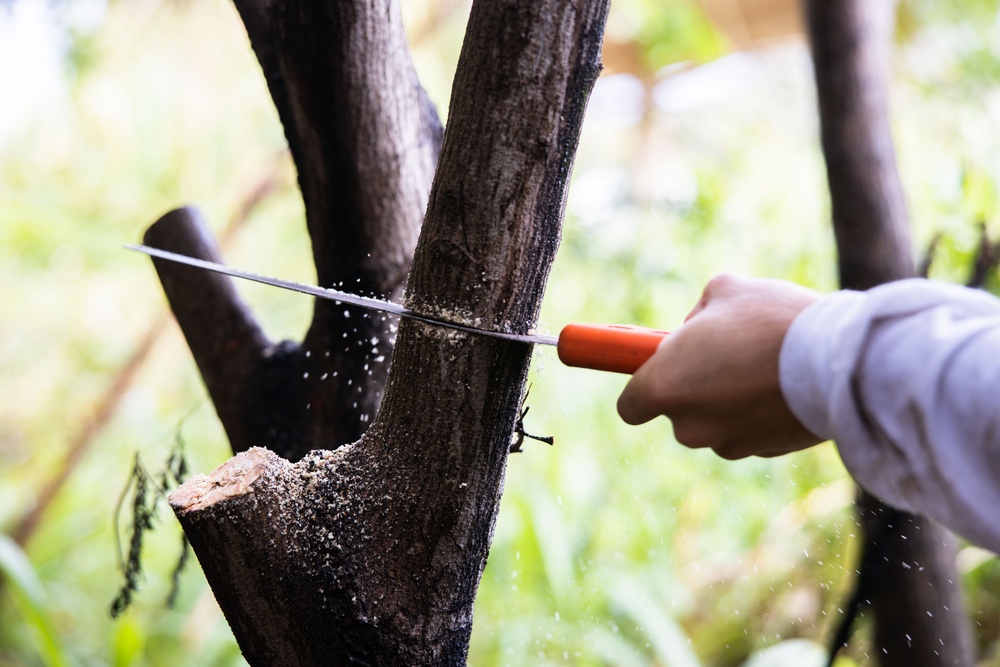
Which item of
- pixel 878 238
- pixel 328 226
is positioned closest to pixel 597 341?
pixel 328 226

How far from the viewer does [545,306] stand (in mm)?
1514

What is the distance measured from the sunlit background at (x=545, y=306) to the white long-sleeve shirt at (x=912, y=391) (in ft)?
3.70

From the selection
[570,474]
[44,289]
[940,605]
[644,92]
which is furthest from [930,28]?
[44,289]

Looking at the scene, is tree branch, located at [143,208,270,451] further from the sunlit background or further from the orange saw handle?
the sunlit background

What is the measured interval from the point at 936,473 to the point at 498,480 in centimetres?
28

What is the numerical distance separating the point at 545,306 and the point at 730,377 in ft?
3.64

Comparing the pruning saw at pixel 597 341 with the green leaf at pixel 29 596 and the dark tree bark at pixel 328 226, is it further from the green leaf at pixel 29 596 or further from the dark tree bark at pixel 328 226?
the green leaf at pixel 29 596

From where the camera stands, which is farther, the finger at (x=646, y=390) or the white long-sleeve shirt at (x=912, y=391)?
the finger at (x=646, y=390)

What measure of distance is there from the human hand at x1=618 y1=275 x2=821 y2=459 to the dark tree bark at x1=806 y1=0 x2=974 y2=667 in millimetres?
692

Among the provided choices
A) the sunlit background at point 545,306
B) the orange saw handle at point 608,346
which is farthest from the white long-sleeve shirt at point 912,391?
the sunlit background at point 545,306

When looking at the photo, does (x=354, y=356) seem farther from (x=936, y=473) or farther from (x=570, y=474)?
(x=570, y=474)

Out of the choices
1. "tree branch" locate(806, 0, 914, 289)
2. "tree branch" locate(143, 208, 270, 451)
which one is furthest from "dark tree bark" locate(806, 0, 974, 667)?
"tree branch" locate(143, 208, 270, 451)

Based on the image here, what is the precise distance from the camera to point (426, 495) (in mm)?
508

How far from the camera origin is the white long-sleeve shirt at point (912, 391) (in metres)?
0.33
